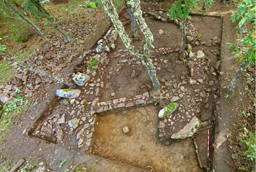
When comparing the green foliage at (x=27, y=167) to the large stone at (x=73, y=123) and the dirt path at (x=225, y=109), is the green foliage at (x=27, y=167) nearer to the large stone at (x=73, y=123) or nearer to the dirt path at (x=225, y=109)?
the large stone at (x=73, y=123)

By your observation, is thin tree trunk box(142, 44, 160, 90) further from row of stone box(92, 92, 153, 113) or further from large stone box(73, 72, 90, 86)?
large stone box(73, 72, 90, 86)

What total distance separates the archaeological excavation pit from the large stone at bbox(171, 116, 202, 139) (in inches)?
6.2

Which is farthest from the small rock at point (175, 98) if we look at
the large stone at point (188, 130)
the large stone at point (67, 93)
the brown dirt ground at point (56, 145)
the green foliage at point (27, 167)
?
the green foliage at point (27, 167)

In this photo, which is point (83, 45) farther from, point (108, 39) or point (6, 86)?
point (6, 86)

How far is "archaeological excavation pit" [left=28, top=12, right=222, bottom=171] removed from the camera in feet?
18.8

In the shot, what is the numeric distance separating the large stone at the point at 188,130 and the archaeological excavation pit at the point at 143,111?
16 cm

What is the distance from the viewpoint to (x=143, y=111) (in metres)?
6.71

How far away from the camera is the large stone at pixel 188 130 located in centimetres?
560

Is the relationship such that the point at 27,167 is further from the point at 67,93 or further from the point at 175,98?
the point at 175,98

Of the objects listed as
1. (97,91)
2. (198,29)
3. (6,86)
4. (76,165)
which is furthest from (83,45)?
(198,29)

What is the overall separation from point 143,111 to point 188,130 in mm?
2158

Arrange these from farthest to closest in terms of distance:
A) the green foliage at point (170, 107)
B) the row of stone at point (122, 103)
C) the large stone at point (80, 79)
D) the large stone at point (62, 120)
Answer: the large stone at point (80, 79) < the row of stone at point (122, 103) < the large stone at point (62, 120) < the green foliage at point (170, 107)

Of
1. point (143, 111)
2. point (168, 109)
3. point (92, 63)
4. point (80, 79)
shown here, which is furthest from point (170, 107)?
point (92, 63)

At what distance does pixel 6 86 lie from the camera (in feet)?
25.9
